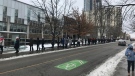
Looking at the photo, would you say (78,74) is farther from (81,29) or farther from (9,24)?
(9,24)

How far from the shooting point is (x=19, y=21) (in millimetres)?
59438

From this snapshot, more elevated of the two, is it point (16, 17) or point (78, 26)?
point (16, 17)

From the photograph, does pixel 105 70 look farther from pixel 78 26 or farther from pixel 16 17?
pixel 16 17

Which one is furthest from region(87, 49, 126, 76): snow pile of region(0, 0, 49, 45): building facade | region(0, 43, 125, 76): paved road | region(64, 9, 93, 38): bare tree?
region(0, 0, 49, 45): building facade

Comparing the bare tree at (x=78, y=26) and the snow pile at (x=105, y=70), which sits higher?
the bare tree at (x=78, y=26)


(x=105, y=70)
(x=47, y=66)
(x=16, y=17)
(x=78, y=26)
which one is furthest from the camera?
(x=16, y=17)

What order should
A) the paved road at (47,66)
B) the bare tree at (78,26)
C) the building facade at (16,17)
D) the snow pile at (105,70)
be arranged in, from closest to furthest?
1. the paved road at (47,66)
2. the snow pile at (105,70)
3. the bare tree at (78,26)
4. the building facade at (16,17)

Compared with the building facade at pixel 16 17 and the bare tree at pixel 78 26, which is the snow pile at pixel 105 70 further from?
the building facade at pixel 16 17

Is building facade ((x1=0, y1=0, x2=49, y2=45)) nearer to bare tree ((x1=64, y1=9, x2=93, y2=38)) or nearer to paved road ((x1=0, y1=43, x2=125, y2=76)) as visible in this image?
bare tree ((x1=64, y1=9, x2=93, y2=38))

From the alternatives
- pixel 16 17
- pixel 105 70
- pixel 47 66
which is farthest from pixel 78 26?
pixel 105 70

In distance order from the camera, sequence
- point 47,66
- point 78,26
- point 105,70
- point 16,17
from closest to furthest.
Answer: point 105,70 → point 47,66 → point 78,26 → point 16,17

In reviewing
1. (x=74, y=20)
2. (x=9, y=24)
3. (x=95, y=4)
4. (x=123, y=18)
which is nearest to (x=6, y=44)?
(x=95, y=4)

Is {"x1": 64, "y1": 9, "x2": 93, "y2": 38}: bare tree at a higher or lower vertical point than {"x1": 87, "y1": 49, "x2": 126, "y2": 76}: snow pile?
higher

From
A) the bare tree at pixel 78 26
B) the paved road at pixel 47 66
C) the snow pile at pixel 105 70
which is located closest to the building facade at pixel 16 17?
the bare tree at pixel 78 26
